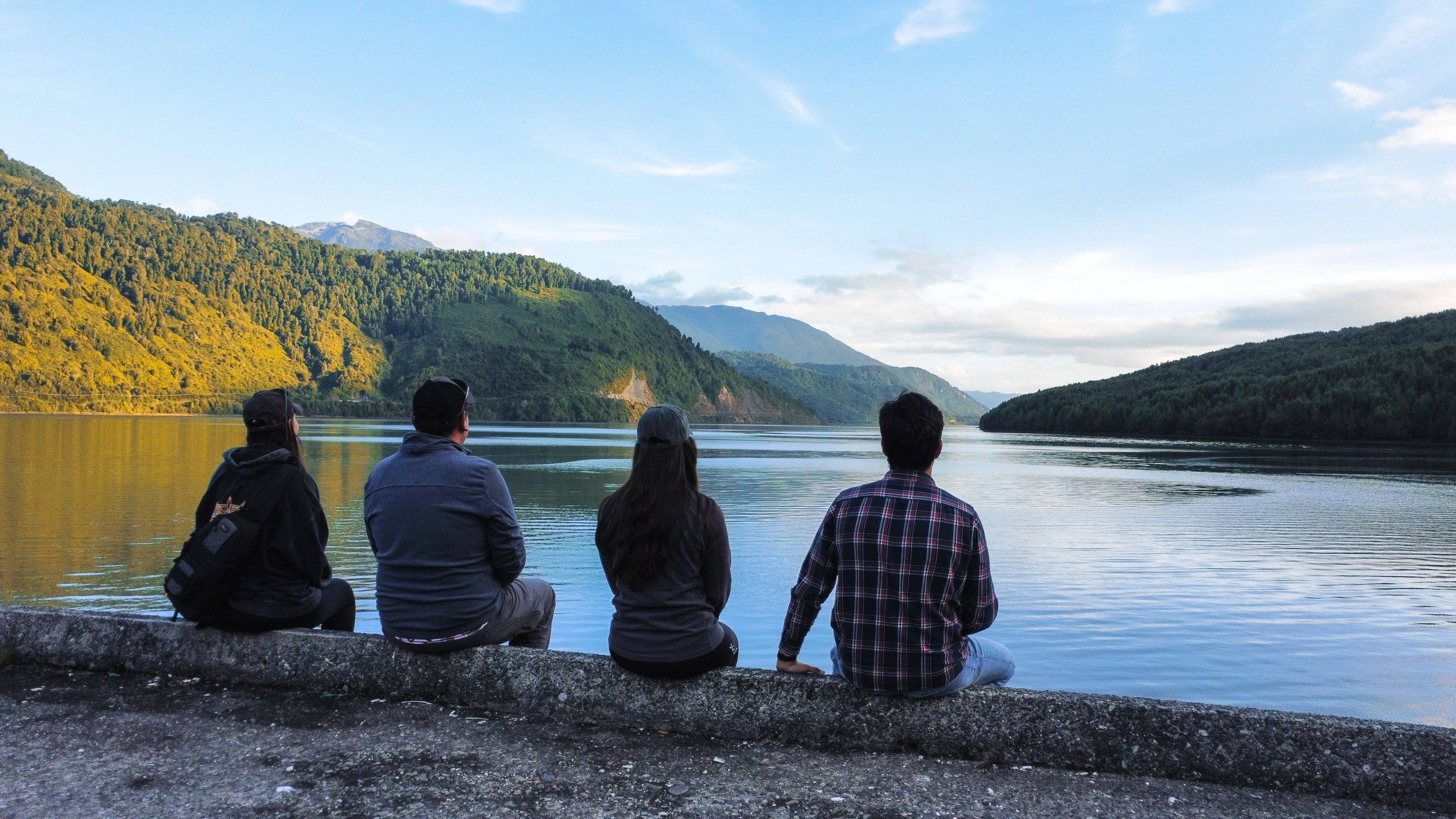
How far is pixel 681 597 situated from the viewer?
4.99 meters

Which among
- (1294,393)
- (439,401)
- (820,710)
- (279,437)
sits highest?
(1294,393)

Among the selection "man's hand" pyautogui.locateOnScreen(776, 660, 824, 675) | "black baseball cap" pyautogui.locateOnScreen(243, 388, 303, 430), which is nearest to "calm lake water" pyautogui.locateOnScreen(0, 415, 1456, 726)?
"man's hand" pyautogui.locateOnScreen(776, 660, 824, 675)

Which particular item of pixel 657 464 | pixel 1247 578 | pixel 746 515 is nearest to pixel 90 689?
pixel 657 464

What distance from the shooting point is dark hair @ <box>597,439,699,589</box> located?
15.7 ft

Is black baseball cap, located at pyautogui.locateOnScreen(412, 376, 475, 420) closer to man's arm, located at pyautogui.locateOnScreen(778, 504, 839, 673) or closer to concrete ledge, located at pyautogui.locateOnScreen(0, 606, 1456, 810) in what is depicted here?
concrete ledge, located at pyautogui.locateOnScreen(0, 606, 1456, 810)

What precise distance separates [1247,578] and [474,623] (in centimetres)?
1791

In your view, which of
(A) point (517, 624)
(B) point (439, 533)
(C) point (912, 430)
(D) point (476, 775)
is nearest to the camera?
(D) point (476, 775)

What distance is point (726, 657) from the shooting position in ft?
17.0

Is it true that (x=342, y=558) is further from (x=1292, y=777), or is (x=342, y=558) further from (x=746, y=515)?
(x=1292, y=777)

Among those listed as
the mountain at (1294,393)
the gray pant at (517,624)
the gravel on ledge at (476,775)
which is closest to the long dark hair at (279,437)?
the gray pant at (517,624)

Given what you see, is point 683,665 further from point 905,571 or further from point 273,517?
point 273,517

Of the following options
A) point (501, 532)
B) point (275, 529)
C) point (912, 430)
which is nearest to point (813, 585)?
point (912, 430)

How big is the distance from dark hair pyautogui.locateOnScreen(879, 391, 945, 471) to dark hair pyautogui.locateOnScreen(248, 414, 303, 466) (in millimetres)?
3437

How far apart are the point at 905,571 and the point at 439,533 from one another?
2590mm
